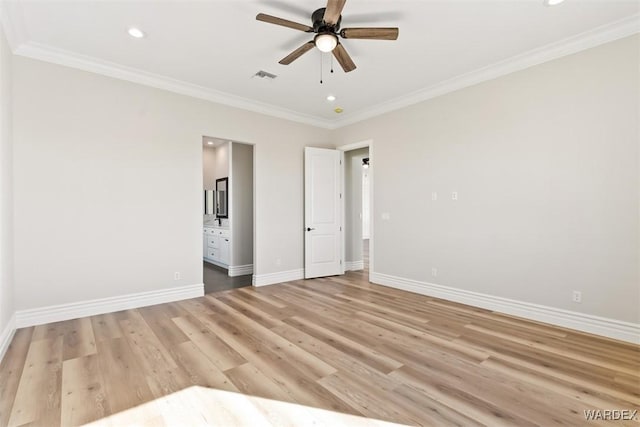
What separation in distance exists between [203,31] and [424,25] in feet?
7.06

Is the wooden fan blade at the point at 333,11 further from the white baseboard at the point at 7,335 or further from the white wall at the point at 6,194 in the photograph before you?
the white baseboard at the point at 7,335

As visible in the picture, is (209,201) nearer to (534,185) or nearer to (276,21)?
(276,21)

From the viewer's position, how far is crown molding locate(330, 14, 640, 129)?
109 inches

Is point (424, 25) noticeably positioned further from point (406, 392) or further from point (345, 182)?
point (345, 182)

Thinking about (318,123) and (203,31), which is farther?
(318,123)

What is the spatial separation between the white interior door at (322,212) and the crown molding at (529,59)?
141 cm

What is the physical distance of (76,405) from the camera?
1845mm

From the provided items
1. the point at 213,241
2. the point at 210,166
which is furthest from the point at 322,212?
the point at 210,166

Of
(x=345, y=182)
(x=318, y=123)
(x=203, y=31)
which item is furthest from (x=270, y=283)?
(x=203, y=31)

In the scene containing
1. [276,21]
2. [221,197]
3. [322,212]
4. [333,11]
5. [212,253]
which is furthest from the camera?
[212,253]

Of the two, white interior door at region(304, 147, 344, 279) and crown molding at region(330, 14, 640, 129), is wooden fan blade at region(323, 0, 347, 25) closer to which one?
crown molding at region(330, 14, 640, 129)

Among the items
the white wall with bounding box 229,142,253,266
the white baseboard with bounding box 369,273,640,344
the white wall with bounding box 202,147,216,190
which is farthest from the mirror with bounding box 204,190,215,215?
the white baseboard with bounding box 369,273,640,344

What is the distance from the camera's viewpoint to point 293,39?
10.1ft

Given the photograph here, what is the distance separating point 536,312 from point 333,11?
3.69 metres
